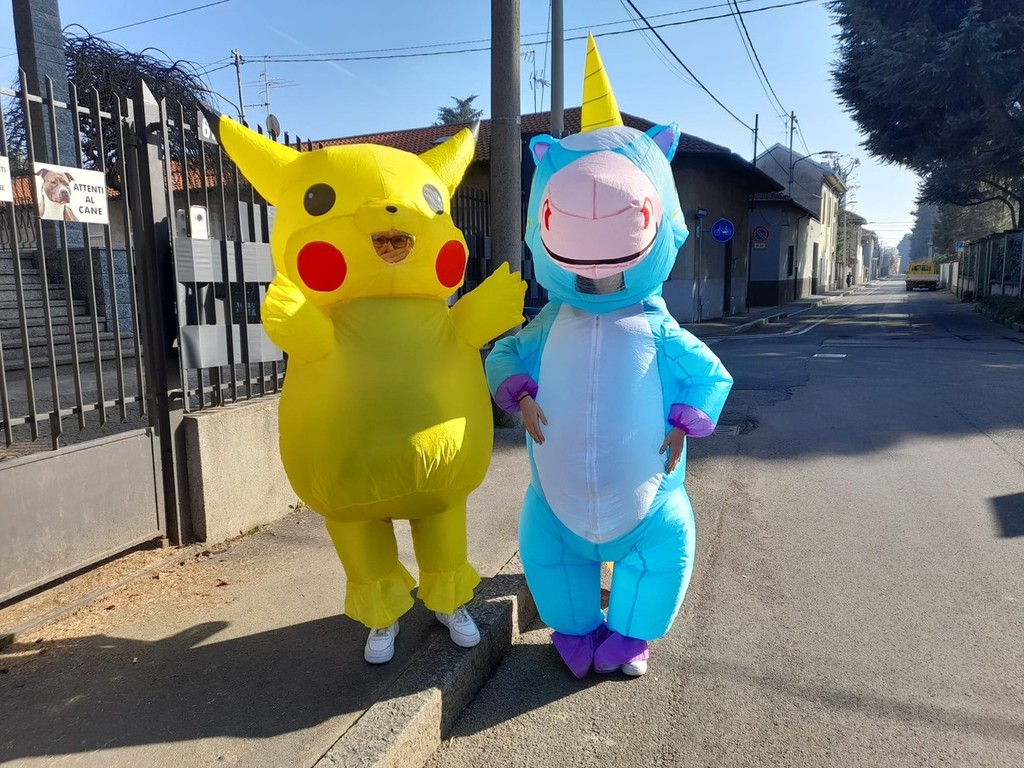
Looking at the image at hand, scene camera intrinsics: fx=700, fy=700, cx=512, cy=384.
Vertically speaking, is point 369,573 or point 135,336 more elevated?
point 135,336

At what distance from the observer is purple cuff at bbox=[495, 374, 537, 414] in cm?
284

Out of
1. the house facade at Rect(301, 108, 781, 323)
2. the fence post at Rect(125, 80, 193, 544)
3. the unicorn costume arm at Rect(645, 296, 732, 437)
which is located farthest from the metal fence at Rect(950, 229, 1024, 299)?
the fence post at Rect(125, 80, 193, 544)

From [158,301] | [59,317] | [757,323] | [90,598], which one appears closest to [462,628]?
[90,598]

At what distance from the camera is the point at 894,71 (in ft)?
56.9

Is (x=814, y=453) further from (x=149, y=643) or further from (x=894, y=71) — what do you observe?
(x=894, y=71)

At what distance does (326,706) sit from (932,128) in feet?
72.9

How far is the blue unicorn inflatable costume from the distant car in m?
60.4

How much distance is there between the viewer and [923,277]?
179ft

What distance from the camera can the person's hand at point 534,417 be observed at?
9.18ft

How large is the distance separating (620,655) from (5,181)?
339 cm

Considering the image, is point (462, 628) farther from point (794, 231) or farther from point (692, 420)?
point (794, 231)

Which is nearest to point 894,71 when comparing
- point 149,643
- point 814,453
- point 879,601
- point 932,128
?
point 932,128

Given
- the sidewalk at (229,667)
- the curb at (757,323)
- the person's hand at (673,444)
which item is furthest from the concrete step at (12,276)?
the curb at (757,323)

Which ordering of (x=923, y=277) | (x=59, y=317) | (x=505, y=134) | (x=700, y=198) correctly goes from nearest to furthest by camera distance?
(x=505, y=134) < (x=59, y=317) < (x=700, y=198) < (x=923, y=277)
